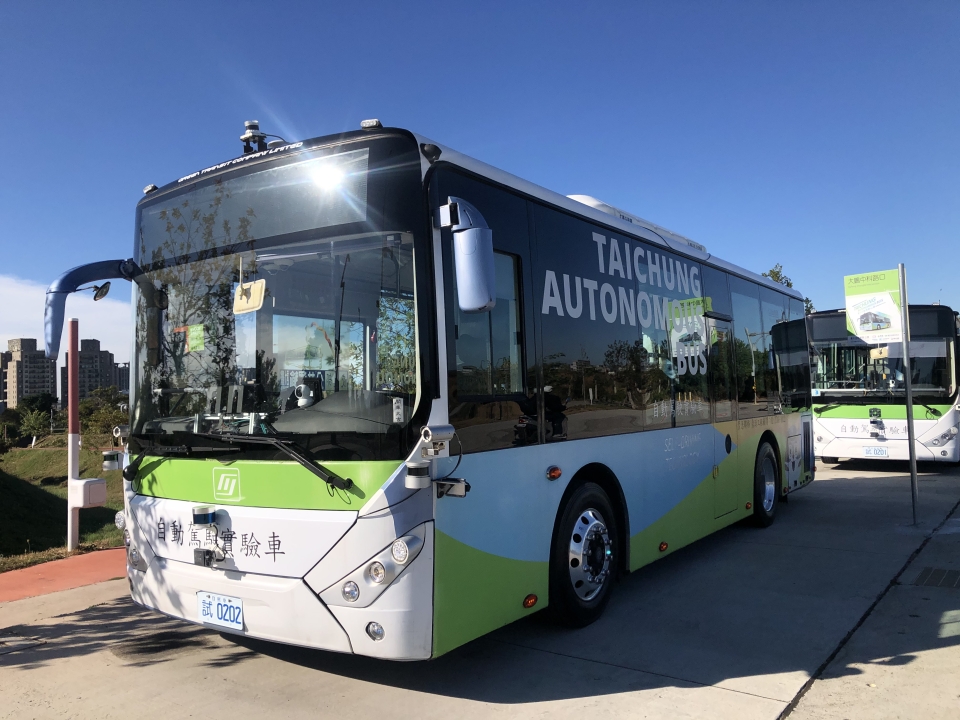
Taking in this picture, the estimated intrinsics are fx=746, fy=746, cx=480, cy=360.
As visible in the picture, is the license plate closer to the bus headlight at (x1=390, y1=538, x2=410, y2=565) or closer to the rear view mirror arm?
the bus headlight at (x1=390, y1=538, x2=410, y2=565)

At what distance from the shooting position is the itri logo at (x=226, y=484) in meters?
4.36

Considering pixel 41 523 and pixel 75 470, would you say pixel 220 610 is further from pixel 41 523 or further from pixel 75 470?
Answer: pixel 41 523

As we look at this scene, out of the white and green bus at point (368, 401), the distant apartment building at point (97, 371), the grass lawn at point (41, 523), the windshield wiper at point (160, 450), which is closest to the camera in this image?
the white and green bus at point (368, 401)

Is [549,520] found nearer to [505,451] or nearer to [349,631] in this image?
[505,451]

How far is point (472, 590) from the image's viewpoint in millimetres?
4293

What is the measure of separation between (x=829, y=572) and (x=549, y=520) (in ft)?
12.1

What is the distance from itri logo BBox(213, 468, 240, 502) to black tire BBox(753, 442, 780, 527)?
22.3 feet

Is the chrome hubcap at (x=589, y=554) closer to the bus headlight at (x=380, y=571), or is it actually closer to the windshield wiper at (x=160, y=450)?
the bus headlight at (x=380, y=571)

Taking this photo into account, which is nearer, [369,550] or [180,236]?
[369,550]

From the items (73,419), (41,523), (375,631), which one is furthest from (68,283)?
(41,523)

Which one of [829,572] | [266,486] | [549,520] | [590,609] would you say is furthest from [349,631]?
[829,572]

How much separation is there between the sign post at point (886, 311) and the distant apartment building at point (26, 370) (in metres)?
9.12

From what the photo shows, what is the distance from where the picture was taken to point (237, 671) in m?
4.85

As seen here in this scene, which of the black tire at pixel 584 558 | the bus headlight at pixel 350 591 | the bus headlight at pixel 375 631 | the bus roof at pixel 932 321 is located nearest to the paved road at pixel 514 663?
the black tire at pixel 584 558
